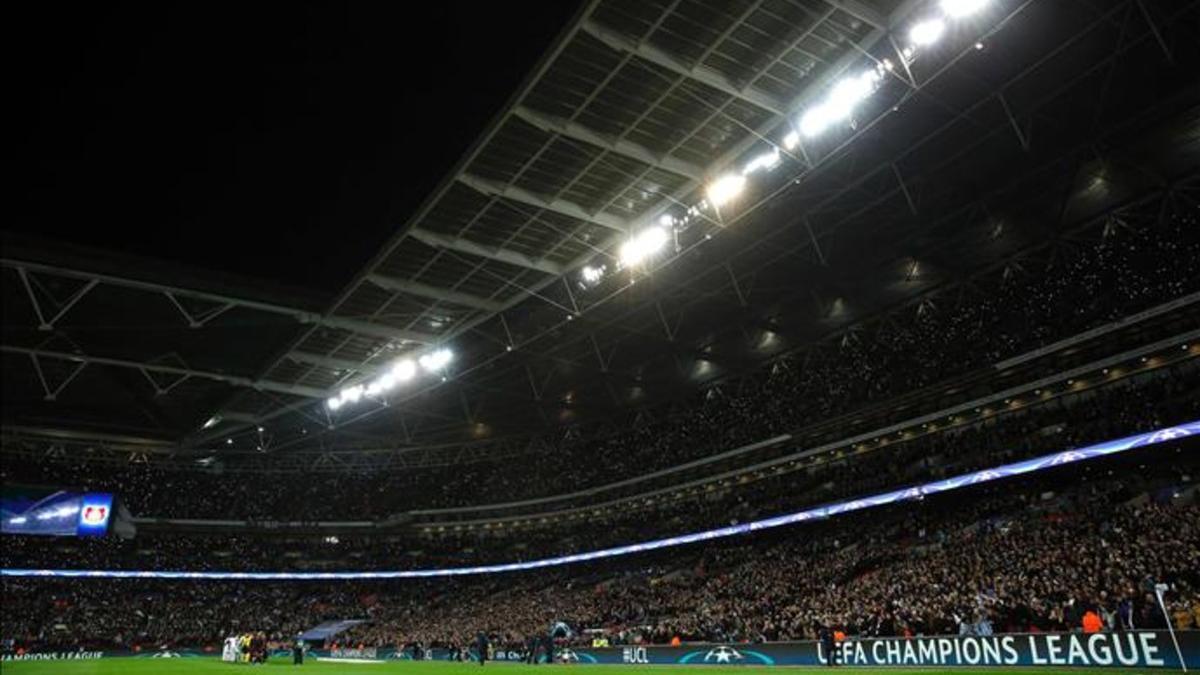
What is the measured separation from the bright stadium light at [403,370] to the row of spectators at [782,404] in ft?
62.2

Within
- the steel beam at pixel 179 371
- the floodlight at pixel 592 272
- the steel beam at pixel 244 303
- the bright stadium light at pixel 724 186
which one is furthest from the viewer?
the steel beam at pixel 179 371

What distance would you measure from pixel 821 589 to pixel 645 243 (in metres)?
17.0

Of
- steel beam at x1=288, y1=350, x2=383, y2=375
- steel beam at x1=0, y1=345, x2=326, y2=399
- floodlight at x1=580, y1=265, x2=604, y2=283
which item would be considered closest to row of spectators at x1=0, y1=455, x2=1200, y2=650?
floodlight at x1=580, y1=265, x2=604, y2=283

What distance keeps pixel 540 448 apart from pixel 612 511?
7366 mm

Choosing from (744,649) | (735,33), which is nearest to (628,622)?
(744,649)

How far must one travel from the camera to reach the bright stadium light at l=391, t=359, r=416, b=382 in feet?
111

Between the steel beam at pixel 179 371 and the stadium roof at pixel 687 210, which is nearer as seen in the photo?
the stadium roof at pixel 687 210

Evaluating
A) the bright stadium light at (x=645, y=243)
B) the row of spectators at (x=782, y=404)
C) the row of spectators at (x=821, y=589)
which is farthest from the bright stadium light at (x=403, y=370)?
the row of spectators at (x=782, y=404)

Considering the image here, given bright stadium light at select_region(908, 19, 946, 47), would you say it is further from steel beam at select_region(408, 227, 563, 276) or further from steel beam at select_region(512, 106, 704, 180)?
steel beam at select_region(408, 227, 563, 276)

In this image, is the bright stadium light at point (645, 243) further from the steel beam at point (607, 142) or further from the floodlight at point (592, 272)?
the floodlight at point (592, 272)

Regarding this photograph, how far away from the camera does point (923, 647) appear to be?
20.1 metres

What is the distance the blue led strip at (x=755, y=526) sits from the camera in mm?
25562

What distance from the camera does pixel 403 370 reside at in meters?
34.2

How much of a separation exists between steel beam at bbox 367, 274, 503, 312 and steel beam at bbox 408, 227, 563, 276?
9.27ft
